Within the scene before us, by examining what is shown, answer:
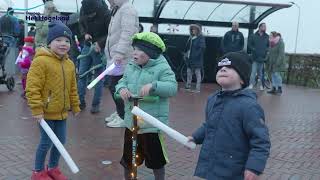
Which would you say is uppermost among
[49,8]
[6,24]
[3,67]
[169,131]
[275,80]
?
[49,8]

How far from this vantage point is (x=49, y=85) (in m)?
4.61

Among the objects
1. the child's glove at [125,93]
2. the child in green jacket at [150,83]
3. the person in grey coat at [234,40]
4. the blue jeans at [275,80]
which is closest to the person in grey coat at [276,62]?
the blue jeans at [275,80]

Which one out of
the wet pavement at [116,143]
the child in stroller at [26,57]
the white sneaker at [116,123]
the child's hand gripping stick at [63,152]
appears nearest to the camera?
the child's hand gripping stick at [63,152]

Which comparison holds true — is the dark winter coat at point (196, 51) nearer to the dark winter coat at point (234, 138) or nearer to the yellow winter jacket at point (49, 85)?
the yellow winter jacket at point (49, 85)

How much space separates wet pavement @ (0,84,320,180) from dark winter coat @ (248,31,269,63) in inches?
132

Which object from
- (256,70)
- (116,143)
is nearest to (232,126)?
(116,143)

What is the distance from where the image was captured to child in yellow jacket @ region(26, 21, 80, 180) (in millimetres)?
4512

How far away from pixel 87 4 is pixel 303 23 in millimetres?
17926

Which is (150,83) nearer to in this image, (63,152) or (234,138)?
(63,152)

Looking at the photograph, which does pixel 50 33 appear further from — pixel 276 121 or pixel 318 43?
pixel 318 43

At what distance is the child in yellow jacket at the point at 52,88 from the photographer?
4.51 metres

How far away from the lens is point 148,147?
171 inches

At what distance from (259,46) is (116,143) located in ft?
27.6

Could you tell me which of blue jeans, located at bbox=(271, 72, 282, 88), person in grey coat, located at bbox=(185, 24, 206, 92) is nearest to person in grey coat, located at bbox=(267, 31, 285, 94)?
blue jeans, located at bbox=(271, 72, 282, 88)
